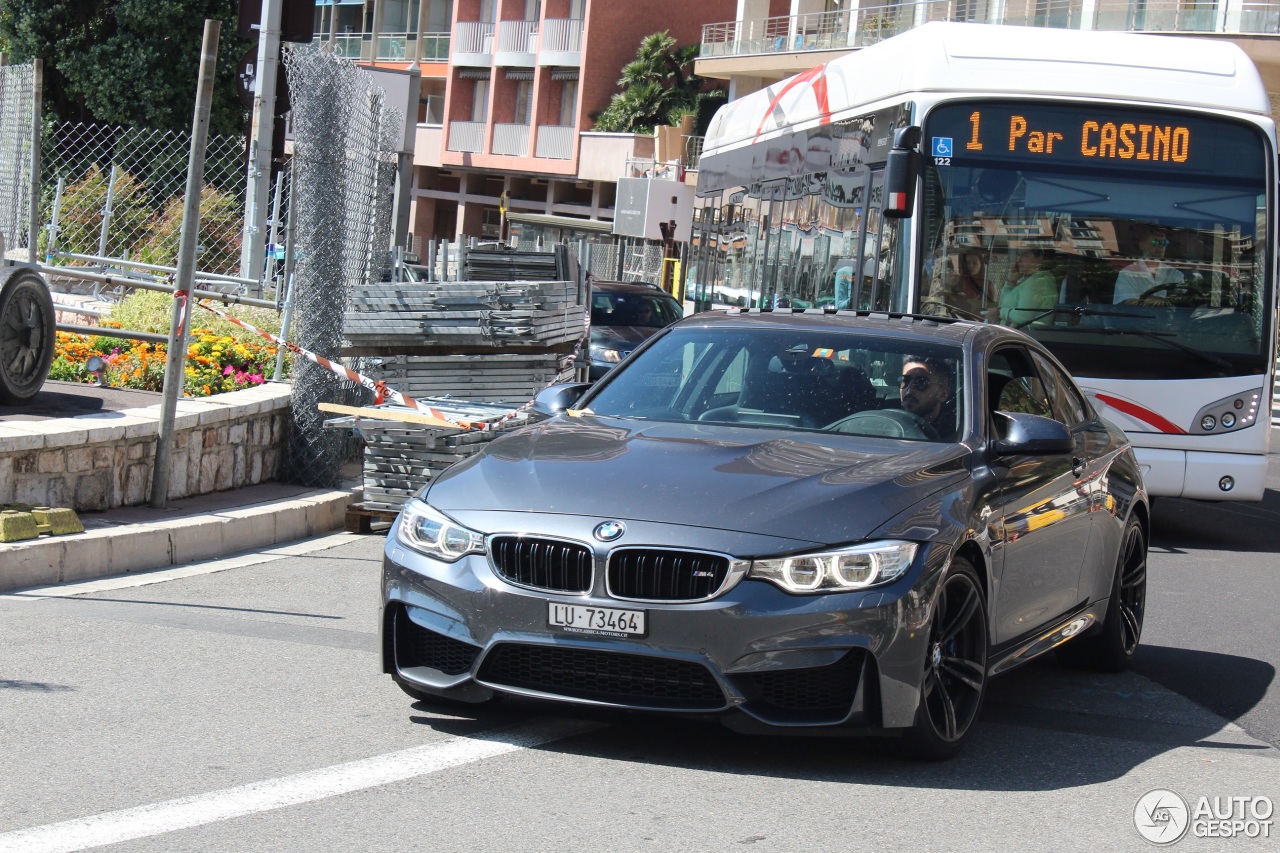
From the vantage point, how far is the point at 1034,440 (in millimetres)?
6258

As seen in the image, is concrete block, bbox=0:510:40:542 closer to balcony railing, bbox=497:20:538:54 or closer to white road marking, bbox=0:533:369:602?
white road marking, bbox=0:533:369:602

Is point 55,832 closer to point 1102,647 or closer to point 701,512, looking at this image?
point 701,512

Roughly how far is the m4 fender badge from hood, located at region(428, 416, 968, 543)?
42 millimetres

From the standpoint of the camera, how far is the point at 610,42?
2035 inches

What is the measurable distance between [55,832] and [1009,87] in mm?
9294

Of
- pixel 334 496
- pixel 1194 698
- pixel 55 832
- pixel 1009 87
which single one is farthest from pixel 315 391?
pixel 55 832

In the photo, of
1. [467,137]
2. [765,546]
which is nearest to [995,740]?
[765,546]

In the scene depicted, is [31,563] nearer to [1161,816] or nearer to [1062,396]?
[1062,396]

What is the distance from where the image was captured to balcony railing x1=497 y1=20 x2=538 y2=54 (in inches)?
2124

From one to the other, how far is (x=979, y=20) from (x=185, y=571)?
3207 centimetres

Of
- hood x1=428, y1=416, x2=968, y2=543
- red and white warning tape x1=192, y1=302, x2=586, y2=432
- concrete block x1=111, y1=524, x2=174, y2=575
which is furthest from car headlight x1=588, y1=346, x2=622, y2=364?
hood x1=428, y1=416, x2=968, y2=543

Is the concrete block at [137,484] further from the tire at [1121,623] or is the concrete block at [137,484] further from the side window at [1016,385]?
the tire at [1121,623]

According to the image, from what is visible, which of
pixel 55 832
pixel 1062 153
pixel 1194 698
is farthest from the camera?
pixel 1062 153

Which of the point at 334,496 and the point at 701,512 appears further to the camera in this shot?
the point at 334,496
